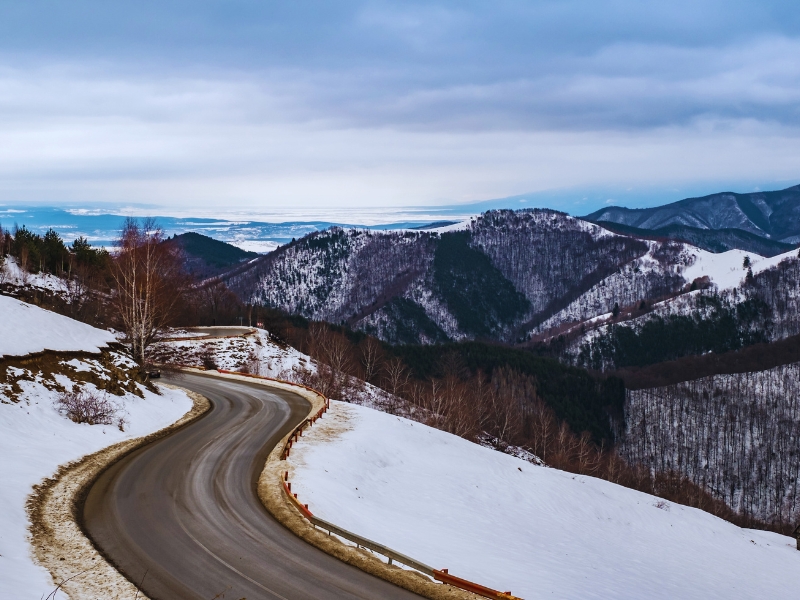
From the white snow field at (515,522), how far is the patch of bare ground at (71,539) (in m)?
7.92

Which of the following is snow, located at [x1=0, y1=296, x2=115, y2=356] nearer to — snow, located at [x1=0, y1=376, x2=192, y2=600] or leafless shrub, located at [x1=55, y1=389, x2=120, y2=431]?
snow, located at [x1=0, y1=376, x2=192, y2=600]

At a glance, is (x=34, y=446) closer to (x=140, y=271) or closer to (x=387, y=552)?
(x=387, y=552)

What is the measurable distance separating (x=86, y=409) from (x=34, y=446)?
17.5ft

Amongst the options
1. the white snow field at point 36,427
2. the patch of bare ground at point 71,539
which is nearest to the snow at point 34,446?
the white snow field at point 36,427

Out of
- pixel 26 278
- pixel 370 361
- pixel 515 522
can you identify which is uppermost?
pixel 26 278

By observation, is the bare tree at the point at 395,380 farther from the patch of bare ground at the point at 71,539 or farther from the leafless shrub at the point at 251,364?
the patch of bare ground at the point at 71,539

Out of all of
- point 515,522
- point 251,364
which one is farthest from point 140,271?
point 515,522

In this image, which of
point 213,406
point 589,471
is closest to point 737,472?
point 589,471

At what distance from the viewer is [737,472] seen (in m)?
165

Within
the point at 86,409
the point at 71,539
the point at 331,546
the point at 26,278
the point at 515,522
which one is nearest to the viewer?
the point at 71,539

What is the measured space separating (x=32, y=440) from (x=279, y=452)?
1128 cm

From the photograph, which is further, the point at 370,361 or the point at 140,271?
the point at 370,361

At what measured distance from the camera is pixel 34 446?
25.3m

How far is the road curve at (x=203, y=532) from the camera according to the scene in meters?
16.0
